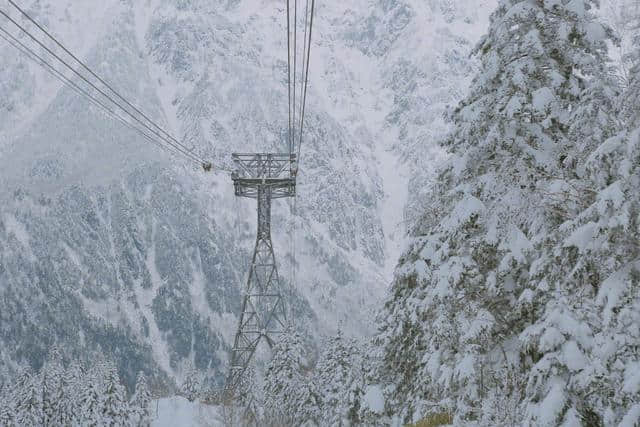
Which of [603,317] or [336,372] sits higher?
[603,317]

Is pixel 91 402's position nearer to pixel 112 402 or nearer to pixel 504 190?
pixel 112 402

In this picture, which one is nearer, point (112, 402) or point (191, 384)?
point (112, 402)

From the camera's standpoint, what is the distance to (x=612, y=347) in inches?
352

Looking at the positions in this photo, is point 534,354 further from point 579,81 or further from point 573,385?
point 579,81

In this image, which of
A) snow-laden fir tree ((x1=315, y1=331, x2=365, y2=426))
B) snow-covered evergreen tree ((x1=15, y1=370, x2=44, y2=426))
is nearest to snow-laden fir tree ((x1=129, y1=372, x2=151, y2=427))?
snow-covered evergreen tree ((x1=15, y1=370, x2=44, y2=426))

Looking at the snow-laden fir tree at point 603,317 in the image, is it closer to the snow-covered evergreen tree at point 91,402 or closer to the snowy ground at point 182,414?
the snow-covered evergreen tree at point 91,402

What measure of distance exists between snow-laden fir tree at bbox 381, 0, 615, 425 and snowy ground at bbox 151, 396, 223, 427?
158ft

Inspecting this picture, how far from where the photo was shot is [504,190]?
14203mm

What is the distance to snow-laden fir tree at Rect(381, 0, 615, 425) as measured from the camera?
13500 mm

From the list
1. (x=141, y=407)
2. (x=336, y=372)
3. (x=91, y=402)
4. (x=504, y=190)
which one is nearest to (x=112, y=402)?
(x=91, y=402)

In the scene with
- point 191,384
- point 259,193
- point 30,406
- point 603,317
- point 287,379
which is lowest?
point 191,384

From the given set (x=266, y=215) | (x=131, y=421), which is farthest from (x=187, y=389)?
(x=266, y=215)

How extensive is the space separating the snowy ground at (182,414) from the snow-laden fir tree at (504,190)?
48.3m

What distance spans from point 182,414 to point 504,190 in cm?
6919
